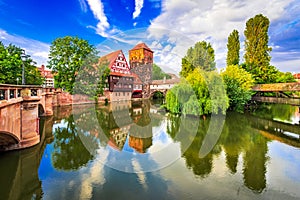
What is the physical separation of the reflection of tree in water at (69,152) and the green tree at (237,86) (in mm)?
15272

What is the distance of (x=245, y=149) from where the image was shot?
8.52 meters

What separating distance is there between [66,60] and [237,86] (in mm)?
22684

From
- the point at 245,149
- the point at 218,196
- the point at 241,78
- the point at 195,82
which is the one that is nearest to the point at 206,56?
the point at 241,78

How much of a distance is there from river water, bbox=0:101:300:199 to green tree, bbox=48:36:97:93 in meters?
14.2

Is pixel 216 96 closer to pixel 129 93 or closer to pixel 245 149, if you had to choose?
pixel 245 149

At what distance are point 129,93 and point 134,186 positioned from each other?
3124 centimetres

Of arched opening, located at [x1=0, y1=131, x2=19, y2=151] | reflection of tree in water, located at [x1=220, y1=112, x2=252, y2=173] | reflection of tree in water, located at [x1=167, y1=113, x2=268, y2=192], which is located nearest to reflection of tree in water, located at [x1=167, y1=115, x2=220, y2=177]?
reflection of tree in water, located at [x1=167, y1=113, x2=268, y2=192]

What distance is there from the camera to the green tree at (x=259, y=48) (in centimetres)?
2270

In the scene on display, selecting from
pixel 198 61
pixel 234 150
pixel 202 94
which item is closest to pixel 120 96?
pixel 198 61

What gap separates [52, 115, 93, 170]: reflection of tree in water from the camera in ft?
22.9

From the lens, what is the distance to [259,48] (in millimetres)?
22953

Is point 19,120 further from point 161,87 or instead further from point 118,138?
point 161,87

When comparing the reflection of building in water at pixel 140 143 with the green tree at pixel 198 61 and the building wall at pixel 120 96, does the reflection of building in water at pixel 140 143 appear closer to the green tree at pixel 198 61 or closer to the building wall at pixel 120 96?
the green tree at pixel 198 61

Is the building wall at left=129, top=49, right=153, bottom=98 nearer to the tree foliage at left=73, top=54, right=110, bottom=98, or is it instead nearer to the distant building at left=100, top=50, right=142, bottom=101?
the distant building at left=100, top=50, right=142, bottom=101
